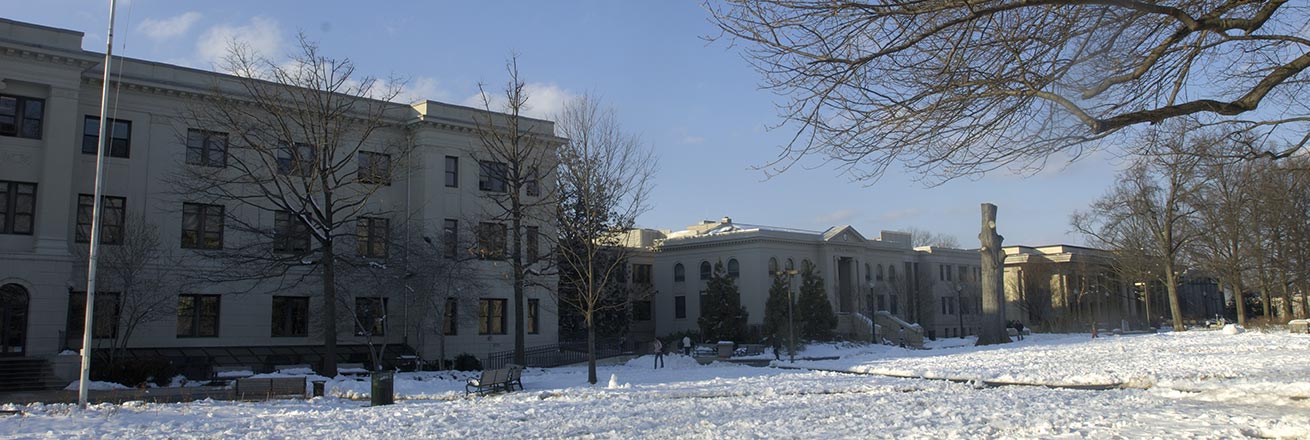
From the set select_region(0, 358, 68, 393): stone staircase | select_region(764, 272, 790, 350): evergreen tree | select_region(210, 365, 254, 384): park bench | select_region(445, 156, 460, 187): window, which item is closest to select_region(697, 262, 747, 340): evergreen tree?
select_region(764, 272, 790, 350): evergreen tree

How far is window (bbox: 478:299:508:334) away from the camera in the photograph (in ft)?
134

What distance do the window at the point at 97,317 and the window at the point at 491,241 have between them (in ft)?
41.8

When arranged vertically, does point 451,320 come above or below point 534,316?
below

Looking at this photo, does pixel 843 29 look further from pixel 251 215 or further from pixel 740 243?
pixel 740 243

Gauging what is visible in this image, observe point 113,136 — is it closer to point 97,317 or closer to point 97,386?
point 97,317

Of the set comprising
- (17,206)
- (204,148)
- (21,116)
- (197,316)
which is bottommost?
(197,316)

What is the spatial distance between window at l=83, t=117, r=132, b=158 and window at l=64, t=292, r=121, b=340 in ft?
17.1

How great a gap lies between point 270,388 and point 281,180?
15.6 meters

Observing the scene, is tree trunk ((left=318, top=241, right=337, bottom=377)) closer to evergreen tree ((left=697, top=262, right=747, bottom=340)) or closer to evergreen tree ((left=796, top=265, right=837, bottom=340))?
evergreen tree ((left=697, top=262, right=747, bottom=340))

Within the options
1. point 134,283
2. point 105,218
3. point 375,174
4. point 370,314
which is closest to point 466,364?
point 370,314

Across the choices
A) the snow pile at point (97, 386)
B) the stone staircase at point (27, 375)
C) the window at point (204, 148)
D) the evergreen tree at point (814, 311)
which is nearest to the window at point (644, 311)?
the evergreen tree at point (814, 311)

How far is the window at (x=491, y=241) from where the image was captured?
1464 inches

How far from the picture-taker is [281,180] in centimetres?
3603

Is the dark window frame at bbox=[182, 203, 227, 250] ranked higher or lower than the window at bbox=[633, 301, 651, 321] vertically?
higher
